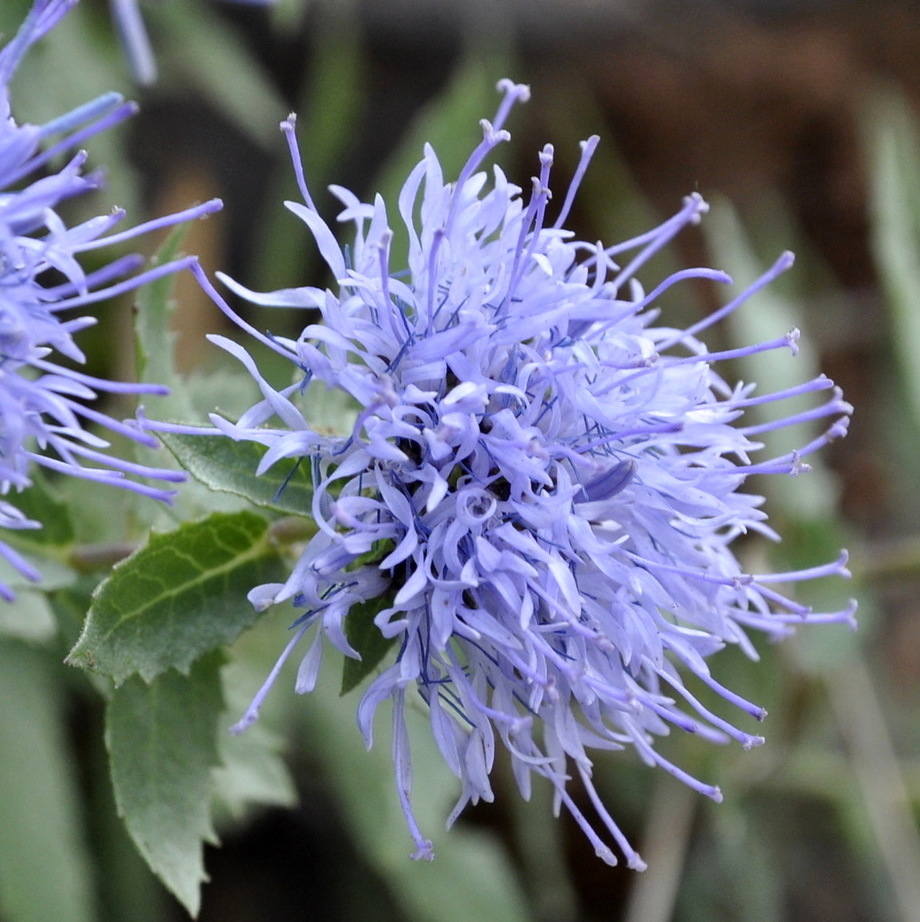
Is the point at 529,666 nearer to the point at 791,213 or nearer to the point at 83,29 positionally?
the point at 83,29

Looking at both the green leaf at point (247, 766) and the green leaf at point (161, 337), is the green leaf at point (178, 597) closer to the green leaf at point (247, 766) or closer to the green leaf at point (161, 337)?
the green leaf at point (161, 337)

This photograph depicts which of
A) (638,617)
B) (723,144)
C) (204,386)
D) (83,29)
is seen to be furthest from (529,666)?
(723,144)

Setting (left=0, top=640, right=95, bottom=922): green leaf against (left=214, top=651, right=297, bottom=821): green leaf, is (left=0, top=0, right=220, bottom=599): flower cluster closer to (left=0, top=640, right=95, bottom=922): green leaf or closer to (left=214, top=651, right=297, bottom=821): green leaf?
(left=214, top=651, right=297, bottom=821): green leaf

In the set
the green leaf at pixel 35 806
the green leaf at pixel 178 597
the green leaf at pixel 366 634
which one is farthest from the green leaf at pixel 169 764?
the green leaf at pixel 35 806

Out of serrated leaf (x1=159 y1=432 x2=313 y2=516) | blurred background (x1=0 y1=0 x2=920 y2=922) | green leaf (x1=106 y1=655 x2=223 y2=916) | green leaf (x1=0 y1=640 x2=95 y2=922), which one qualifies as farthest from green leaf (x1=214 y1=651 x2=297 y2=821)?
serrated leaf (x1=159 y1=432 x2=313 y2=516)

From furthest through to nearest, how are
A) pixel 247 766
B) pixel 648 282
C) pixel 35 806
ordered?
pixel 648 282 → pixel 35 806 → pixel 247 766

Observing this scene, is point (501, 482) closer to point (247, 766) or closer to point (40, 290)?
point (40, 290)

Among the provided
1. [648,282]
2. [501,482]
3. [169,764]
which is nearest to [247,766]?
[169,764]
